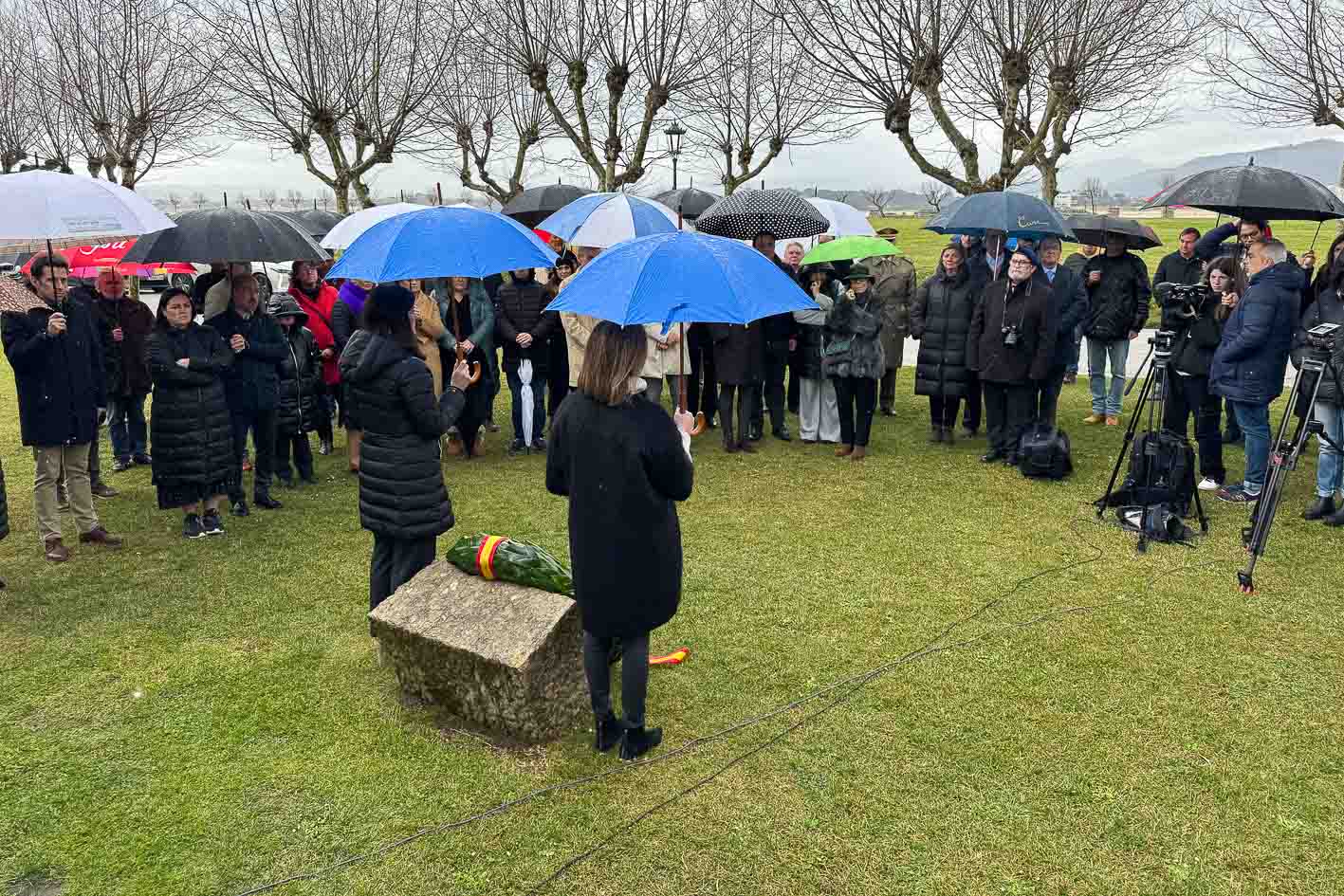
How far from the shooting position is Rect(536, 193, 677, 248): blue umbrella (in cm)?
830

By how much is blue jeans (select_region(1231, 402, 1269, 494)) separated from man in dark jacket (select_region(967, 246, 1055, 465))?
149 cm

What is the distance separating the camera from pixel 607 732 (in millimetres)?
3961

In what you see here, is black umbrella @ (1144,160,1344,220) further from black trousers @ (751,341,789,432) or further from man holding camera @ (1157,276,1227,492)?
black trousers @ (751,341,789,432)

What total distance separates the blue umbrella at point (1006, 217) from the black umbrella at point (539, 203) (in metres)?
6.65

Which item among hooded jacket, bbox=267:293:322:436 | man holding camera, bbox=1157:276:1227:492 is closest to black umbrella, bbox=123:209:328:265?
hooded jacket, bbox=267:293:322:436

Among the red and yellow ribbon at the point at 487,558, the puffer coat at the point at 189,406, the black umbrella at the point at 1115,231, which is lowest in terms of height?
the red and yellow ribbon at the point at 487,558

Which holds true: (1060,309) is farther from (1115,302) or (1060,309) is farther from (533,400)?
(533,400)

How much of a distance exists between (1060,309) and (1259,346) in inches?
83.9

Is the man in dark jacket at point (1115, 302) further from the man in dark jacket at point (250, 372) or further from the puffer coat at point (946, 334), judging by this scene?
the man in dark jacket at point (250, 372)

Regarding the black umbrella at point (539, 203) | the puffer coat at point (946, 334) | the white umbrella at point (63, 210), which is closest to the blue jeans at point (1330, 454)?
the puffer coat at point (946, 334)

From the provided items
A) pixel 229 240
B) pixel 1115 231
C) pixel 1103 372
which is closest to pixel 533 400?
pixel 229 240

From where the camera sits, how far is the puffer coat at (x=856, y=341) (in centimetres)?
820

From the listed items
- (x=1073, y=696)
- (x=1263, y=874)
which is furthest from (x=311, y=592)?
(x=1263, y=874)

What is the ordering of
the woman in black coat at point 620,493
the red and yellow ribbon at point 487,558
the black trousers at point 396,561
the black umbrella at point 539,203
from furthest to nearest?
the black umbrella at point 539,203
the black trousers at point 396,561
the red and yellow ribbon at point 487,558
the woman in black coat at point 620,493
